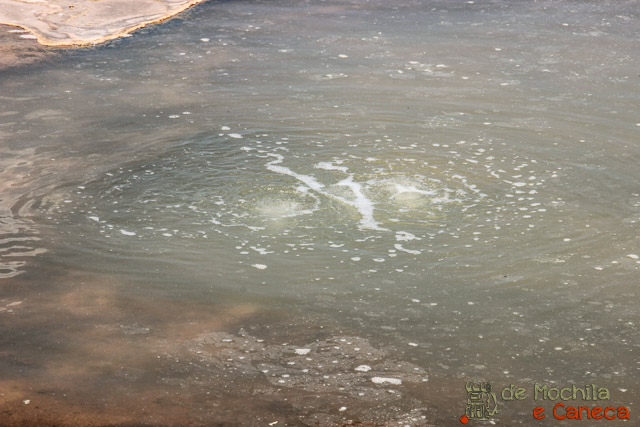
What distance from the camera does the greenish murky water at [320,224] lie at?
143 inches

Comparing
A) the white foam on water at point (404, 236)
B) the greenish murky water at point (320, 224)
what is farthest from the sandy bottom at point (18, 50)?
the white foam on water at point (404, 236)

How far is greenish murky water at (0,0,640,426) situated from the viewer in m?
3.64

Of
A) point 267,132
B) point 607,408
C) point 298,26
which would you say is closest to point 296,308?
point 607,408

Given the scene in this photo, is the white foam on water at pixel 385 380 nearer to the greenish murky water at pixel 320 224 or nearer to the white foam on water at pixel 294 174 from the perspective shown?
the greenish murky water at pixel 320 224

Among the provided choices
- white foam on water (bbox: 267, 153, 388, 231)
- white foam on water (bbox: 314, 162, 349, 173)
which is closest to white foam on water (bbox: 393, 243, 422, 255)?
white foam on water (bbox: 267, 153, 388, 231)

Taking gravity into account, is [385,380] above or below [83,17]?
below

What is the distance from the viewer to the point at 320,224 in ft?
17.5

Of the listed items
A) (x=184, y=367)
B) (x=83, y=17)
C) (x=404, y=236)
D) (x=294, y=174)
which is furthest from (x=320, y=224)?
(x=83, y=17)

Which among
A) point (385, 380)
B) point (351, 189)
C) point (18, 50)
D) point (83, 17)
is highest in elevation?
point (83, 17)

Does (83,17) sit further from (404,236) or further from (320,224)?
(404,236)

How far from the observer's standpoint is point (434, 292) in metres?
4.45

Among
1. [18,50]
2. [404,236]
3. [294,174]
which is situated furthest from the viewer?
[18,50]

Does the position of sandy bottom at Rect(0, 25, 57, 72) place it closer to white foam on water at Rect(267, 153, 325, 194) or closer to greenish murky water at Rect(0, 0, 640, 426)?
greenish murky water at Rect(0, 0, 640, 426)

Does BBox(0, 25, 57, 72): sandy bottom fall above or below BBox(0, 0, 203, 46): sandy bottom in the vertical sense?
below
